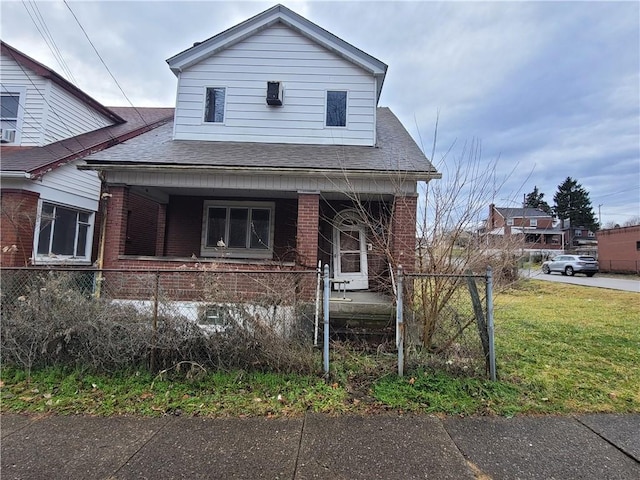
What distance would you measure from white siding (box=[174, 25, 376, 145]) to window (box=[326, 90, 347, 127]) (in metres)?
0.14

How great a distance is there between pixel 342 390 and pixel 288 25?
9217 mm

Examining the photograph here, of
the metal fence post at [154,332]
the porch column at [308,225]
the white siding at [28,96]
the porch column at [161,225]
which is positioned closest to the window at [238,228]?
the porch column at [161,225]

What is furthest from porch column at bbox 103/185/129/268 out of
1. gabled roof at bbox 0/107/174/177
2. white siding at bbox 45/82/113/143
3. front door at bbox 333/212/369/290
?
white siding at bbox 45/82/113/143

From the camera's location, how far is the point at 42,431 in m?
3.38

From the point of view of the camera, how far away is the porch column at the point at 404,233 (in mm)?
6230

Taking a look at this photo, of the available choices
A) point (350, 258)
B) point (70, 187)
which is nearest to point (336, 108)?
point (350, 258)

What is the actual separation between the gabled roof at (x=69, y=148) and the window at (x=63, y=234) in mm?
1046

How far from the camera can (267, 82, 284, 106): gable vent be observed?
8.84 m

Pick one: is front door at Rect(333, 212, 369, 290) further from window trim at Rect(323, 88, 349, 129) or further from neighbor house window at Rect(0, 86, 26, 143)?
neighbor house window at Rect(0, 86, 26, 143)

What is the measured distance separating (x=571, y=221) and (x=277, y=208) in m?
65.4

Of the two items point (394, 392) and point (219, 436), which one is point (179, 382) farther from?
point (394, 392)

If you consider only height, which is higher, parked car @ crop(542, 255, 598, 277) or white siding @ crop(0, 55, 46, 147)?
white siding @ crop(0, 55, 46, 147)

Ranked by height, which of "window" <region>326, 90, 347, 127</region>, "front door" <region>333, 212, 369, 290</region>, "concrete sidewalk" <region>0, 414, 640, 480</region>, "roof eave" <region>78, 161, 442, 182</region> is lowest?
"concrete sidewalk" <region>0, 414, 640, 480</region>

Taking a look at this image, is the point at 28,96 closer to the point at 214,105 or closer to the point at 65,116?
the point at 65,116
